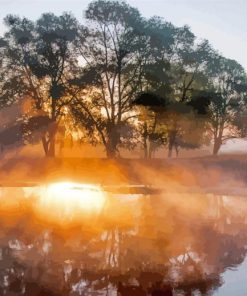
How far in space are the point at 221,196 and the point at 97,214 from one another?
7908 mm

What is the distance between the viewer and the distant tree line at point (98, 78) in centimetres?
3556

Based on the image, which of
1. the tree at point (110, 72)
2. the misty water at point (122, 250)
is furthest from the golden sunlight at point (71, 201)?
the tree at point (110, 72)

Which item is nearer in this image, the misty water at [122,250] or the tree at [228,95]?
the misty water at [122,250]

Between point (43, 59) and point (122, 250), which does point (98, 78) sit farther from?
point (122, 250)

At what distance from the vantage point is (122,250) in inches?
363

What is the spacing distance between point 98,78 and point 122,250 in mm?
28013

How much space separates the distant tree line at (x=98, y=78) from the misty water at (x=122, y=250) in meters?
21.3

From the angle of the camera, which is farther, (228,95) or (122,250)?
(228,95)

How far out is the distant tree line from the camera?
35.6 metres

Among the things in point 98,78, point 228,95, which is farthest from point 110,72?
point 228,95

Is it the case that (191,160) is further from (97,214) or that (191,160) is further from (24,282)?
(24,282)

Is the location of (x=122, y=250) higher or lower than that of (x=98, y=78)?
lower

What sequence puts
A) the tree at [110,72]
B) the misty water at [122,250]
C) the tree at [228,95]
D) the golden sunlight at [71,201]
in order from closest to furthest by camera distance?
the misty water at [122,250] < the golden sunlight at [71,201] < the tree at [110,72] < the tree at [228,95]

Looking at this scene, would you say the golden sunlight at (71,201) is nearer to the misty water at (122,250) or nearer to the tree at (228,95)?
the misty water at (122,250)
